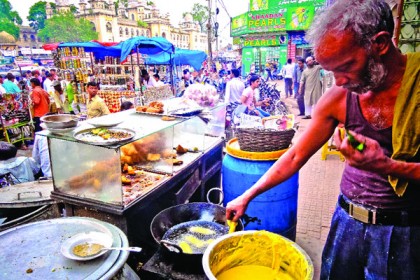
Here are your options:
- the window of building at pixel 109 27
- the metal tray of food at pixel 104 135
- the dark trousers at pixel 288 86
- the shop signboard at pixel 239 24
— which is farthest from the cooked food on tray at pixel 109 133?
the window of building at pixel 109 27

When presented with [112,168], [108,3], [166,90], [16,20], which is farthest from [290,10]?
[16,20]

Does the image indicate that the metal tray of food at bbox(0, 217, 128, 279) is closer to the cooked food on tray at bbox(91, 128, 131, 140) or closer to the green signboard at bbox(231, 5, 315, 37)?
the cooked food on tray at bbox(91, 128, 131, 140)

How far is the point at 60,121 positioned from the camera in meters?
2.80

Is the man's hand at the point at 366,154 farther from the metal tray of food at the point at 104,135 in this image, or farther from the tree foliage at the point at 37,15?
the tree foliage at the point at 37,15

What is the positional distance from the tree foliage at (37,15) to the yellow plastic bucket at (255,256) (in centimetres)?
8159

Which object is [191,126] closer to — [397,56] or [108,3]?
[397,56]

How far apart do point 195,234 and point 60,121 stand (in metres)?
1.68

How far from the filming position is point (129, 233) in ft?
8.93

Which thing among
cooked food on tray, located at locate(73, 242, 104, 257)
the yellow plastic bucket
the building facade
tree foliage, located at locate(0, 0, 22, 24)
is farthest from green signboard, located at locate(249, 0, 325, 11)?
tree foliage, located at locate(0, 0, 22, 24)

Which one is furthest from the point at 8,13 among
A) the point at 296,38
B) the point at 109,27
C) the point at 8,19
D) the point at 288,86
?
the point at 288,86

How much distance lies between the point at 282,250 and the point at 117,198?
1.60 meters

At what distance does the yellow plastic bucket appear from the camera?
5.03ft

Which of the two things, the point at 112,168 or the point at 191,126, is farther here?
the point at 191,126

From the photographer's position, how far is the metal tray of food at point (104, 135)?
8.32 feet
